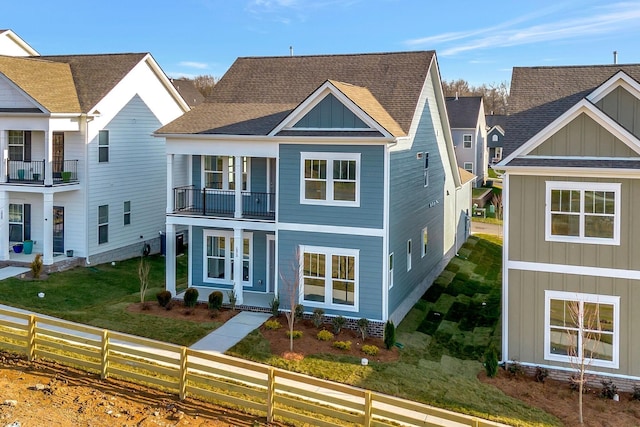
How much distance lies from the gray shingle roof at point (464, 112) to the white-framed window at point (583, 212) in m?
45.5

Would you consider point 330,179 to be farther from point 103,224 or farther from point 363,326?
point 103,224

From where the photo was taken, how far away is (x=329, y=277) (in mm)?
18391

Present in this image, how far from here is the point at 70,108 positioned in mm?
24016

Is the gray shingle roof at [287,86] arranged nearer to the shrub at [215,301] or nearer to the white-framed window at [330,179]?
the white-framed window at [330,179]

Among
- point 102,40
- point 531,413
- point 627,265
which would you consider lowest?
point 531,413

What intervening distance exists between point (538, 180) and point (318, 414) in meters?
8.43

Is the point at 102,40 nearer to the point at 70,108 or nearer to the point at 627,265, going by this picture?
the point at 70,108

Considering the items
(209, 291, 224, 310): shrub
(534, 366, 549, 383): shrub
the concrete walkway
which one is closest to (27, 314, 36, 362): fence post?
the concrete walkway

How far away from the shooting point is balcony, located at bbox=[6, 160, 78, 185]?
949 inches

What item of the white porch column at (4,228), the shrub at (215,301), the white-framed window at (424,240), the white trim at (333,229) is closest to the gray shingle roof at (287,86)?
the white trim at (333,229)

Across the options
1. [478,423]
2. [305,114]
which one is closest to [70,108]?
[305,114]

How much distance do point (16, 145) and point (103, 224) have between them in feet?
17.0

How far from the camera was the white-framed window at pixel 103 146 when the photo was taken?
25406mm

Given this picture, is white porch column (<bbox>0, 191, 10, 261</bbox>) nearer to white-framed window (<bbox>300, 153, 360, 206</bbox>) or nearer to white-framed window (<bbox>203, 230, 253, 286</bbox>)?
white-framed window (<bbox>203, 230, 253, 286</bbox>)
